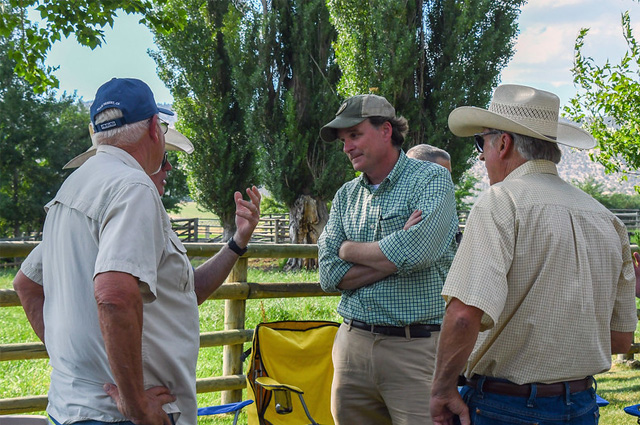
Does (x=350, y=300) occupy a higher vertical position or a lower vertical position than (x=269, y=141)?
lower

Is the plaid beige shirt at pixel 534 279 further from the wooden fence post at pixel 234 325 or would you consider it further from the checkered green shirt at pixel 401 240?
the wooden fence post at pixel 234 325

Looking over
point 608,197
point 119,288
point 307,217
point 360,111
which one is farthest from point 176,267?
point 608,197

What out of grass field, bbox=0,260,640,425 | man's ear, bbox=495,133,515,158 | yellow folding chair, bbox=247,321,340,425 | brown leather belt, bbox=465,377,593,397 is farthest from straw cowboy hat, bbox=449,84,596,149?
grass field, bbox=0,260,640,425

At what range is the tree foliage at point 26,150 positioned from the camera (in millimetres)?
30812

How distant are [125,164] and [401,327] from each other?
141 centimetres

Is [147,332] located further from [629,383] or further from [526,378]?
[629,383]

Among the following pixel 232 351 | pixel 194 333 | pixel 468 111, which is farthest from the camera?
pixel 232 351

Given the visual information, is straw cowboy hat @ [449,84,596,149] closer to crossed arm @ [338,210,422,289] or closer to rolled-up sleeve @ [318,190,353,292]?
crossed arm @ [338,210,422,289]

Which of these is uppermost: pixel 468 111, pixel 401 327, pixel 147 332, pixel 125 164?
pixel 468 111

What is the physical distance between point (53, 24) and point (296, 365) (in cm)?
570

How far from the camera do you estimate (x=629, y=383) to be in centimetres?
638

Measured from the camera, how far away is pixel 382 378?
9.25 ft

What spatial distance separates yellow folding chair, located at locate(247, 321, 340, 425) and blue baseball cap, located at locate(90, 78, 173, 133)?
2045 millimetres

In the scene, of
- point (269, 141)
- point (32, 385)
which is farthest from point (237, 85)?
point (32, 385)
